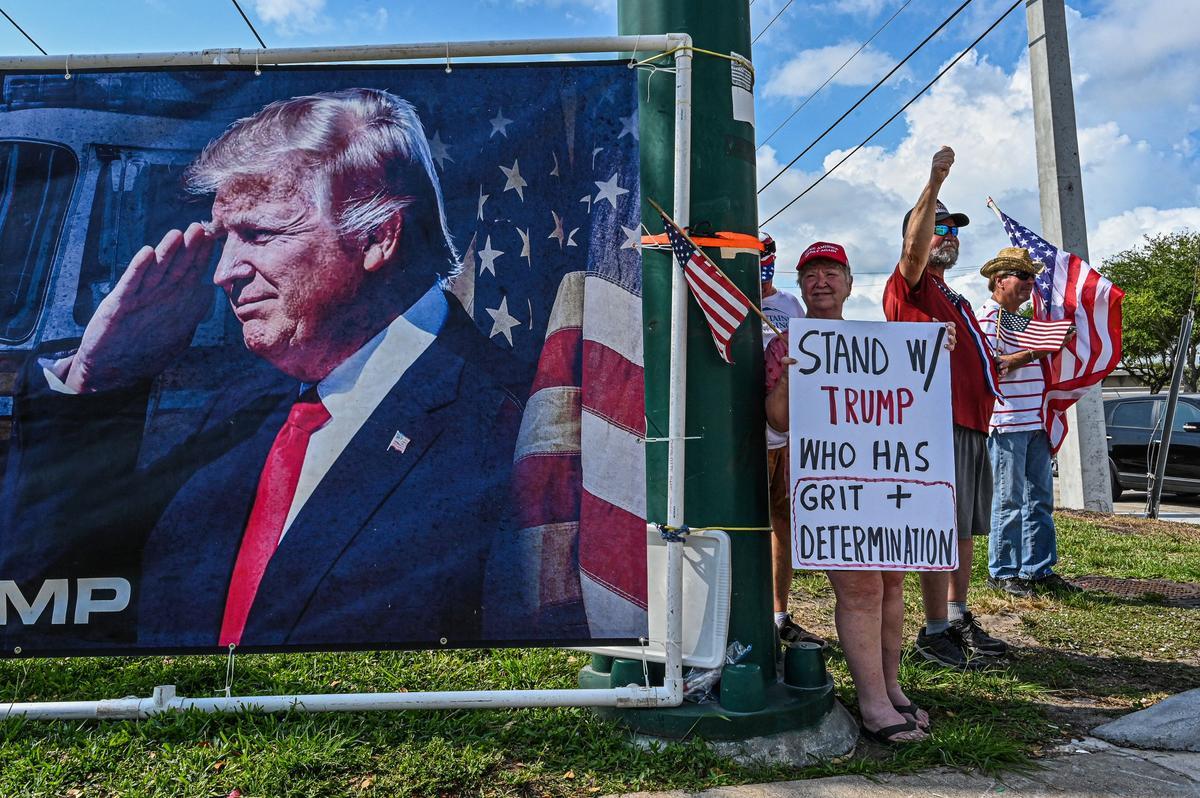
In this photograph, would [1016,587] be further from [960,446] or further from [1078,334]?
[960,446]

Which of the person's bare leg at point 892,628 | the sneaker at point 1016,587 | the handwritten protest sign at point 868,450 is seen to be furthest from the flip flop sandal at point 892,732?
the sneaker at point 1016,587

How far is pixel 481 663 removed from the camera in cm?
389

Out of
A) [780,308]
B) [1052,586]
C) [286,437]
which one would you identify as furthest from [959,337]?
[286,437]

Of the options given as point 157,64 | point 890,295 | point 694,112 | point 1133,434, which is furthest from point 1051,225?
point 157,64

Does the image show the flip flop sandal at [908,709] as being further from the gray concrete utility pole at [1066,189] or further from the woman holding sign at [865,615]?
the gray concrete utility pole at [1066,189]

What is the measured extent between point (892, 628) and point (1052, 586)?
269cm

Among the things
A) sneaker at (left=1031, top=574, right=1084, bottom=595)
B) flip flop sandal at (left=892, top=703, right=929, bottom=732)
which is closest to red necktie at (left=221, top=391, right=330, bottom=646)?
flip flop sandal at (left=892, top=703, right=929, bottom=732)

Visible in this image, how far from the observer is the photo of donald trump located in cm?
303

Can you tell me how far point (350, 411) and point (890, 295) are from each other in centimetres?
236

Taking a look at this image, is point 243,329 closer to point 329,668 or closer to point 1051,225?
point 329,668

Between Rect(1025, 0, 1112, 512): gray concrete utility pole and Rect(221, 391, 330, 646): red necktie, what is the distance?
9553 mm

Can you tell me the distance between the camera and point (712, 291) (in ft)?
10.3

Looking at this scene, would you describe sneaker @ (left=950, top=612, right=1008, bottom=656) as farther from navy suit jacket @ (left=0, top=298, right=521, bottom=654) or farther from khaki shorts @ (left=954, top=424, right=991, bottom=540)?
navy suit jacket @ (left=0, top=298, right=521, bottom=654)

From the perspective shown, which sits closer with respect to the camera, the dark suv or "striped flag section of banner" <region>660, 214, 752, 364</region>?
"striped flag section of banner" <region>660, 214, 752, 364</region>
